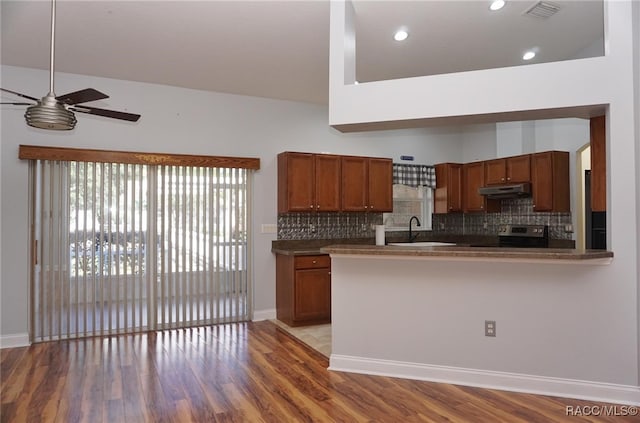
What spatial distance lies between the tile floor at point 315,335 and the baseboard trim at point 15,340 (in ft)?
8.66

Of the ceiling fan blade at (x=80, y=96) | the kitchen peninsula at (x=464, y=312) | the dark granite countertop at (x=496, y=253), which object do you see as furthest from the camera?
the kitchen peninsula at (x=464, y=312)

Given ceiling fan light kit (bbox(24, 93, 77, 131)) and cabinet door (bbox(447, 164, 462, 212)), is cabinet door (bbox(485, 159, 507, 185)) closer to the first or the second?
cabinet door (bbox(447, 164, 462, 212))

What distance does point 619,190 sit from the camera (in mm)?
2797

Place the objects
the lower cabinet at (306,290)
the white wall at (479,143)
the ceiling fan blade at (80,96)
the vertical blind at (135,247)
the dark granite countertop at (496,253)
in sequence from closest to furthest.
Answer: the ceiling fan blade at (80,96) → the dark granite countertop at (496,253) → the vertical blind at (135,247) → the lower cabinet at (306,290) → the white wall at (479,143)

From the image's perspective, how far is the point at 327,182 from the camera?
541 cm

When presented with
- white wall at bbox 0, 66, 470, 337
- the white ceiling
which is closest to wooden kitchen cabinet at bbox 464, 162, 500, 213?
white wall at bbox 0, 66, 470, 337

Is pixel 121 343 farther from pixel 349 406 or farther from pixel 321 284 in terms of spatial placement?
pixel 349 406

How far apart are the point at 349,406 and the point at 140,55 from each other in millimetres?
3679

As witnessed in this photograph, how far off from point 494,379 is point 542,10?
289 centimetres

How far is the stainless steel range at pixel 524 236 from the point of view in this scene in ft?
17.3

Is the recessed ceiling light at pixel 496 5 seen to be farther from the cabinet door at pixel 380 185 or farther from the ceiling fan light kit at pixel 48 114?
the ceiling fan light kit at pixel 48 114

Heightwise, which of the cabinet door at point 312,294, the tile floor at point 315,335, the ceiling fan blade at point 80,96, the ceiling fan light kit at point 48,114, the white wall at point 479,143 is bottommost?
the tile floor at point 315,335

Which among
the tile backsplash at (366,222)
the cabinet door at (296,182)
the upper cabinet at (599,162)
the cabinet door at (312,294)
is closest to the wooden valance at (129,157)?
the cabinet door at (296,182)

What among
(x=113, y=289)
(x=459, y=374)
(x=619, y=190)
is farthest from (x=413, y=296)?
(x=113, y=289)
